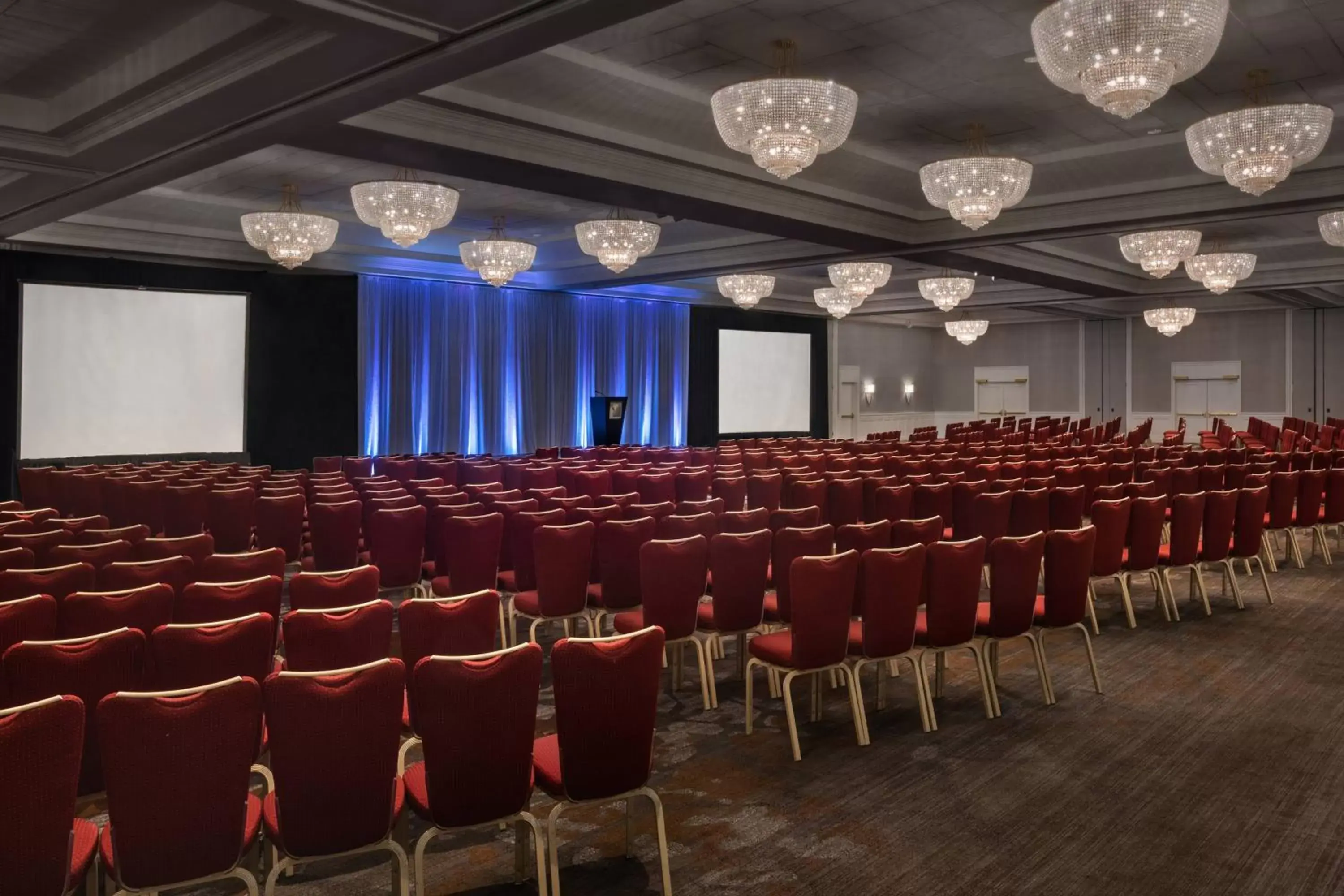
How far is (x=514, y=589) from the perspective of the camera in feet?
20.6

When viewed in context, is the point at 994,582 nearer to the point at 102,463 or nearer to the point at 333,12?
the point at 333,12

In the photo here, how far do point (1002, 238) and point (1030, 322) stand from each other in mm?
17323

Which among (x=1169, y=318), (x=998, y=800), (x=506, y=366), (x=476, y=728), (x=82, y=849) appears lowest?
(x=998, y=800)

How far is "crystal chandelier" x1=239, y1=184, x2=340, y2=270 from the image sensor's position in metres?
9.67

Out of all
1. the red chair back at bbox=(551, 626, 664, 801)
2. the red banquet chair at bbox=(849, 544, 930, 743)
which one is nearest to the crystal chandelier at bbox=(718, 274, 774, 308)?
the red banquet chair at bbox=(849, 544, 930, 743)

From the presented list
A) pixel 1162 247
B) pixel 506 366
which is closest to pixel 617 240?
pixel 1162 247

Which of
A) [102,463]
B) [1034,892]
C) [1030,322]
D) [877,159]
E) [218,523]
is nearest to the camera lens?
[1034,892]

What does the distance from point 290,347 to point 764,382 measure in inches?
478

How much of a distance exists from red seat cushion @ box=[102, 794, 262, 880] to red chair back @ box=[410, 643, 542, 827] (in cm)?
49

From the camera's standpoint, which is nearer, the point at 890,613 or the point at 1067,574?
the point at 890,613

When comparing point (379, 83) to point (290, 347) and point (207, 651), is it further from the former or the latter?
point (290, 347)

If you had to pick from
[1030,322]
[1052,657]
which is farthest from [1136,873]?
[1030,322]

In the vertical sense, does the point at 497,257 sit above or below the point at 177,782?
above

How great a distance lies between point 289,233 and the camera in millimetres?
9719
